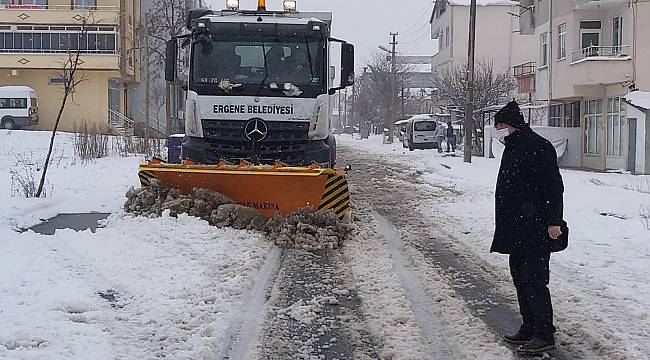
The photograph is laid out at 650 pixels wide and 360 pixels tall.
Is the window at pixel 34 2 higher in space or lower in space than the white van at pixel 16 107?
higher

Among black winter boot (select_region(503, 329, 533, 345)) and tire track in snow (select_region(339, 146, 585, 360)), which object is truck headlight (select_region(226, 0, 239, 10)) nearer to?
tire track in snow (select_region(339, 146, 585, 360))

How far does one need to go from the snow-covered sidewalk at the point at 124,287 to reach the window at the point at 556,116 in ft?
92.4

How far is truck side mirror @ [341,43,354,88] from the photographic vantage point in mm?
11547

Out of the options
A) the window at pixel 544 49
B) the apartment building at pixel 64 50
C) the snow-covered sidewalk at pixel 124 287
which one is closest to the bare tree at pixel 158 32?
the apartment building at pixel 64 50

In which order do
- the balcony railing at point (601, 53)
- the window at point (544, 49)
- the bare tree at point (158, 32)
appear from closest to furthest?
the balcony railing at point (601, 53), the window at point (544, 49), the bare tree at point (158, 32)

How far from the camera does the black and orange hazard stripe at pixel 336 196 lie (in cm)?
998

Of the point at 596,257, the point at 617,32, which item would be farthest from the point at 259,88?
the point at 617,32

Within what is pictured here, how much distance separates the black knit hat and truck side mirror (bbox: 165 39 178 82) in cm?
707

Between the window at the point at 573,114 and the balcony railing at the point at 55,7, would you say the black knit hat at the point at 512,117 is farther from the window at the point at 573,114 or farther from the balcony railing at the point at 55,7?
the balcony railing at the point at 55,7

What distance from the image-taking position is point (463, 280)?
25.8 feet

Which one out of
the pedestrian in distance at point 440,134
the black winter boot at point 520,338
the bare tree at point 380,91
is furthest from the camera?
the bare tree at point 380,91

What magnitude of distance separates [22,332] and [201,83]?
248 inches

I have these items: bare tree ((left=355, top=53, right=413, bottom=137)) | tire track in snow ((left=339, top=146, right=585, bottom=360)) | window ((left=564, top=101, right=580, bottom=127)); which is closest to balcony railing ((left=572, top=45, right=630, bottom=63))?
window ((left=564, top=101, right=580, bottom=127))

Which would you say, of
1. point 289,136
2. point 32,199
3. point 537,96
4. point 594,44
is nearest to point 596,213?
point 289,136
